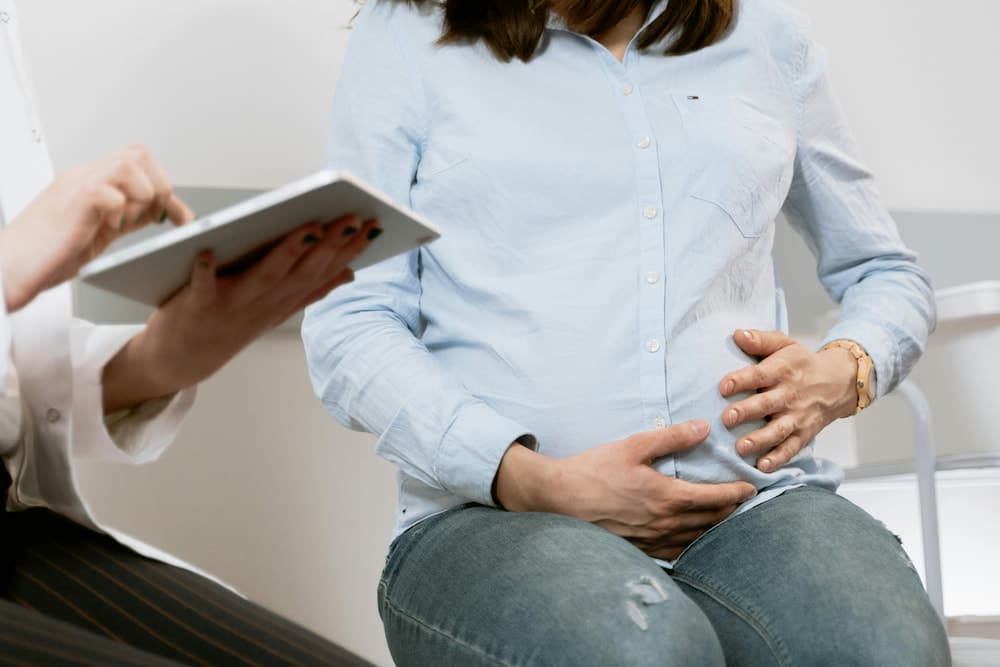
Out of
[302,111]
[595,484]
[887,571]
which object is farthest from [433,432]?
[302,111]

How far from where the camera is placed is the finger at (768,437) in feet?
3.10

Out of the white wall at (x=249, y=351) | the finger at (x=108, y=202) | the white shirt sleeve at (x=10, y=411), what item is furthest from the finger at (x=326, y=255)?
the white wall at (x=249, y=351)

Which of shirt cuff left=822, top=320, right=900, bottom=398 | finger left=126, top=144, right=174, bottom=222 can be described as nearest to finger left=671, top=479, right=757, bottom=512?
shirt cuff left=822, top=320, right=900, bottom=398

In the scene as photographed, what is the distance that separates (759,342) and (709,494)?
180 mm

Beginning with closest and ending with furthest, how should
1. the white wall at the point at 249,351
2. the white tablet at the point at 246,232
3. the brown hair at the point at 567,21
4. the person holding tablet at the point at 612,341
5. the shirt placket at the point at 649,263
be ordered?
the white tablet at the point at 246,232 < the person holding tablet at the point at 612,341 < the shirt placket at the point at 649,263 < the brown hair at the point at 567,21 < the white wall at the point at 249,351

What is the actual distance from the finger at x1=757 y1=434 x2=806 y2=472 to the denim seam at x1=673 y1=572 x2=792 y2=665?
13 centimetres

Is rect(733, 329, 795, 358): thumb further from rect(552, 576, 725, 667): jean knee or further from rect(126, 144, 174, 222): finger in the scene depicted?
rect(126, 144, 174, 222): finger

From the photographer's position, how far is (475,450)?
34.6 inches

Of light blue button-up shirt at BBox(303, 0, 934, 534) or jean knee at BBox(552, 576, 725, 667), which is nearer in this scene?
jean knee at BBox(552, 576, 725, 667)

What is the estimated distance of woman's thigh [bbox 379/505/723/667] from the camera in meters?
0.71

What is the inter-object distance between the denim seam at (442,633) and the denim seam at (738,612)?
0.71 ft

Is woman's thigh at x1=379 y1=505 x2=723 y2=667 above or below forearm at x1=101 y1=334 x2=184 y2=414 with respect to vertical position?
below

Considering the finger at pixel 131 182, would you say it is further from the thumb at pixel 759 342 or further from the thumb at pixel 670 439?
the thumb at pixel 759 342

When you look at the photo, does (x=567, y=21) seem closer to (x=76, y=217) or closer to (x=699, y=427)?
(x=699, y=427)
